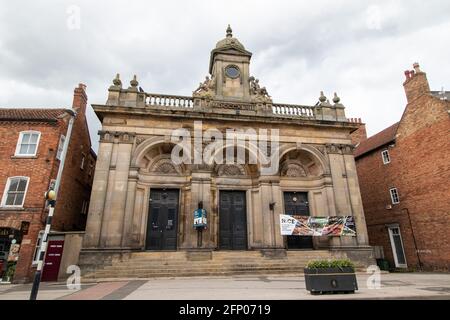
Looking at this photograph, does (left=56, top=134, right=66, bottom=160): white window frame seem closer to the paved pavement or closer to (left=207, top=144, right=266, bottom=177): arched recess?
the paved pavement

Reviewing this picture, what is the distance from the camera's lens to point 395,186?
829 inches

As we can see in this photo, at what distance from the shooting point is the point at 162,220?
17.6 meters

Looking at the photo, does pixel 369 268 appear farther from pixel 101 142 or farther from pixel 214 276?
pixel 101 142

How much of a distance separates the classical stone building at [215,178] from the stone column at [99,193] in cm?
5

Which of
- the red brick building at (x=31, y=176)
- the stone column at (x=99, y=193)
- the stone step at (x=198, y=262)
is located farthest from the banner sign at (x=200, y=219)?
the red brick building at (x=31, y=176)

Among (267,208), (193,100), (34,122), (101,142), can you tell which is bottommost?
(267,208)

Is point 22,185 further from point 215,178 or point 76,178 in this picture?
point 215,178

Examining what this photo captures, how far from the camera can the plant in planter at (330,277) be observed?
8008mm

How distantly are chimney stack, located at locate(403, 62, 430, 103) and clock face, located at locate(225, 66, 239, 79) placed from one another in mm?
13060

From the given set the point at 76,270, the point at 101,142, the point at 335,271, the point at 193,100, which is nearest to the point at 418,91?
the point at 193,100

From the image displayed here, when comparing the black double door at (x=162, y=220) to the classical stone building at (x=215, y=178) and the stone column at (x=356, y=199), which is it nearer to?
the classical stone building at (x=215, y=178)

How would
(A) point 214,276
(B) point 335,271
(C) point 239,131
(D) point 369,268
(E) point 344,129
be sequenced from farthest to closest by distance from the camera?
(E) point 344,129, (C) point 239,131, (D) point 369,268, (A) point 214,276, (B) point 335,271
